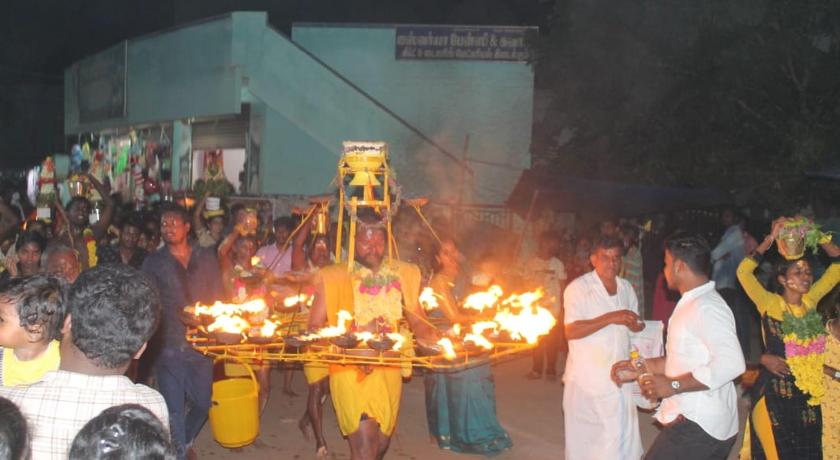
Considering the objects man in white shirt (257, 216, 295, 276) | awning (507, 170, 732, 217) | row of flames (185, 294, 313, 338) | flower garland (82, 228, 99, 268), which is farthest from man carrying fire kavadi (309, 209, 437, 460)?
awning (507, 170, 732, 217)

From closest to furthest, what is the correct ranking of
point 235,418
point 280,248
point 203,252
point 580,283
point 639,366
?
point 639,366, point 580,283, point 203,252, point 235,418, point 280,248

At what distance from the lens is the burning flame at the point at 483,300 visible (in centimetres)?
642

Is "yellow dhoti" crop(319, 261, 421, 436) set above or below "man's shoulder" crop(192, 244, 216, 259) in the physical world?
below

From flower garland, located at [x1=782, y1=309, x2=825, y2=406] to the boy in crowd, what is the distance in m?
4.64

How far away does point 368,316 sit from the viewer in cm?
583

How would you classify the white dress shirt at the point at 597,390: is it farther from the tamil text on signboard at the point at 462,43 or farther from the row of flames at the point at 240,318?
the tamil text on signboard at the point at 462,43

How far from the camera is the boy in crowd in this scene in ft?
11.8

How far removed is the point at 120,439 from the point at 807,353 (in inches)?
191

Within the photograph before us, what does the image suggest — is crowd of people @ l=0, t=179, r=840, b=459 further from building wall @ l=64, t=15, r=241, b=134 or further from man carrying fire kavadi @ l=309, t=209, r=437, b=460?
building wall @ l=64, t=15, r=241, b=134

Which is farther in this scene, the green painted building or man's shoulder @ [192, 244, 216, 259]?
the green painted building

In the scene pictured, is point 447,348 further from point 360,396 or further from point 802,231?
point 802,231

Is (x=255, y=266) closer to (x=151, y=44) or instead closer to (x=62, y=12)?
(x=151, y=44)

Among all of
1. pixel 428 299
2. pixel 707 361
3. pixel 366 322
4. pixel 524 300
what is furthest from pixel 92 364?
pixel 428 299

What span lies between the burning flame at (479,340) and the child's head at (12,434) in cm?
317
